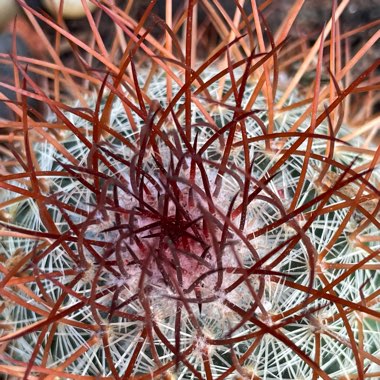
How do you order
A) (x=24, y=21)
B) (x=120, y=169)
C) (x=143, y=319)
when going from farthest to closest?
(x=24, y=21) < (x=120, y=169) < (x=143, y=319)

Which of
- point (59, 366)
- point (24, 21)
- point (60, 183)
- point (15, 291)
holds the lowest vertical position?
point (59, 366)

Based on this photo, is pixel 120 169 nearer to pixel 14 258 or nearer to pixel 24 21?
pixel 14 258

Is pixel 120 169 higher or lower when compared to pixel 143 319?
higher

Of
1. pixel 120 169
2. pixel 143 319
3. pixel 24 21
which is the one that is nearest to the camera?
pixel 143 319

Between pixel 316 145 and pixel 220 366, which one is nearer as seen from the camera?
pixel 220 366

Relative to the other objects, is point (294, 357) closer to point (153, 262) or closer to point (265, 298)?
point (265, 298)

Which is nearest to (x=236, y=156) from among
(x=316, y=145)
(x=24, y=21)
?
(x=316, y=145)
